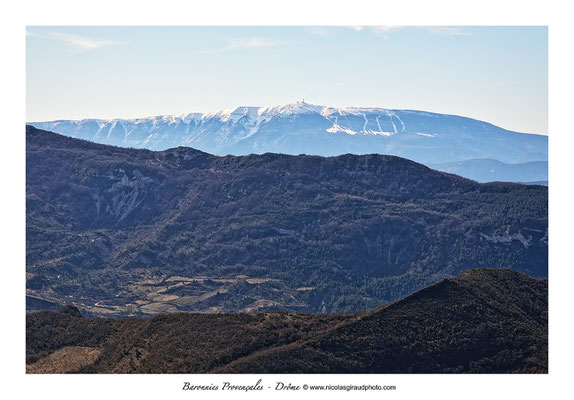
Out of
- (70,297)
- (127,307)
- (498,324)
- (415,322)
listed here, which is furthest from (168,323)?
(70,297)

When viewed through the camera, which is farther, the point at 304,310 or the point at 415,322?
the point at 304,310

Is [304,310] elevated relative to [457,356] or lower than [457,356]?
lower

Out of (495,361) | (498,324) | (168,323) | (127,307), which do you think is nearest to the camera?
(495,361)

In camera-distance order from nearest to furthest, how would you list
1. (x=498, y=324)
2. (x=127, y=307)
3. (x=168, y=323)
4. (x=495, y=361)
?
(x=495, y=361), (x=498, y=324), (x=168, y=323), (x=127, y=307)

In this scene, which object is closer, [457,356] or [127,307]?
[457,356]

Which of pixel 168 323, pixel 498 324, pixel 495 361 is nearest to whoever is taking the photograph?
pixel 495 361

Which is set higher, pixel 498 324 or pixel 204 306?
pixel 498 324

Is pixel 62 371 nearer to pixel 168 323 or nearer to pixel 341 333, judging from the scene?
pixel 168 323

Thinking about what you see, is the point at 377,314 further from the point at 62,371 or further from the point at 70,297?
the point at 70,297

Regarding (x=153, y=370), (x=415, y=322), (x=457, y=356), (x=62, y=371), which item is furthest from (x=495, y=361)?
(x=62, y=371)
